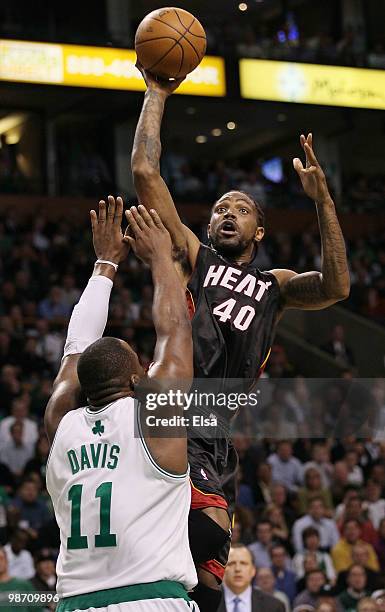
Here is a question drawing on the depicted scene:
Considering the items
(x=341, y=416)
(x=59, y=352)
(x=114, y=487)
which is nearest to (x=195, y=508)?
(x=114, y=487)

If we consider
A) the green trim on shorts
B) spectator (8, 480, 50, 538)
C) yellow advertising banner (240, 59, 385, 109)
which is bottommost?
the green trim on shorts

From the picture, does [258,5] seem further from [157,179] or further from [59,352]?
[157,179]

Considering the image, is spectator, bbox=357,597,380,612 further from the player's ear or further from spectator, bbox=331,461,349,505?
the player's ear

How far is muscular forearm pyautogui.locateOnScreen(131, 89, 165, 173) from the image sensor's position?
4.32 metres

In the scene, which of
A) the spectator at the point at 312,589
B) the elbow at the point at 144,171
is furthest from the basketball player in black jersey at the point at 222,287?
the spectator at the point at 312,589

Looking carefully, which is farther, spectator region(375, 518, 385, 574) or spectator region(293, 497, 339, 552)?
spectator region(375, 518, 385, 574)

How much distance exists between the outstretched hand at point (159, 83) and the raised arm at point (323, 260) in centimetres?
58

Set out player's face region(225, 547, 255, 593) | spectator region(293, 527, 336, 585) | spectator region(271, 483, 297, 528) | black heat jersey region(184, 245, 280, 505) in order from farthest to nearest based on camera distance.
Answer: spectator region(271, 483, 297, 528)
spectator region(293, 527, 336, 585)
player's face region(225, 547, 255, 593)
black heat jersey region(184, 245, 280, 505)

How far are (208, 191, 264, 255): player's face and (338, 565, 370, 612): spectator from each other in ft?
14.5

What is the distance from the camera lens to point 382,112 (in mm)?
18250

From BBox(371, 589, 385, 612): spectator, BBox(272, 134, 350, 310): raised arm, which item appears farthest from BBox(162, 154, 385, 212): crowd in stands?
BBox(272, 134, 350, 310): raised arm

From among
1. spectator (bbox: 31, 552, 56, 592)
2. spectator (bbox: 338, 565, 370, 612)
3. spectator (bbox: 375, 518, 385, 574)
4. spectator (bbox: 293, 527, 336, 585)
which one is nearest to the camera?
spectator (bbox: 31, 552, 56, 592)

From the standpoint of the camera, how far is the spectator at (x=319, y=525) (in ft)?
30.9

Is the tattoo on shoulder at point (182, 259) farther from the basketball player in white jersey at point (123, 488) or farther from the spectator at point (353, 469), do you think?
the spectator at point (353, 469)
